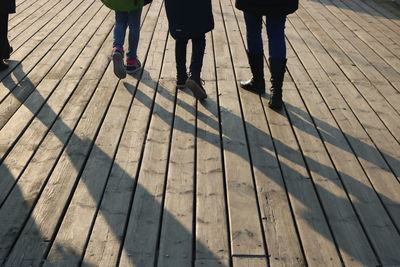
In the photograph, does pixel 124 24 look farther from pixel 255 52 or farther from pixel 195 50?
pixel 255 52

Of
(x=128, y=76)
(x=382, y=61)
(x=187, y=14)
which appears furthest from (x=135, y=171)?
(x=382, y=61)

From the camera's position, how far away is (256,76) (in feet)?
12.7

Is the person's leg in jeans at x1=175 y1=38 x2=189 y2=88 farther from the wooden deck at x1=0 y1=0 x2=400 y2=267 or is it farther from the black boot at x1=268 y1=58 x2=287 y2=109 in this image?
the black boot at x1=268 y1=58 x2=287 y2=109

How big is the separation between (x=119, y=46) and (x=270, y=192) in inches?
81.0

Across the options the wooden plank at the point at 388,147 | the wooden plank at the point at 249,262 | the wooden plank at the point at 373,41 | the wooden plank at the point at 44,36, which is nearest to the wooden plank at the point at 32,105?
the wooden plank at the point at 44,36

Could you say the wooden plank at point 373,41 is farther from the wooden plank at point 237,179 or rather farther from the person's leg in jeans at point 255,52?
the wooden plank at point 237,179

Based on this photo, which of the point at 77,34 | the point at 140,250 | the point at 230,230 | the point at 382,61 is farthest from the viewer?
the point at 77,34

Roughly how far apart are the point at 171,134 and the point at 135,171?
512 millimetres

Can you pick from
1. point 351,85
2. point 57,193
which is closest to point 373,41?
point 351,85

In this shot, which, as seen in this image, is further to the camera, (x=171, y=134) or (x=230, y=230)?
(x=171, y=134)

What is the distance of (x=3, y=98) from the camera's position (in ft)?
12.1

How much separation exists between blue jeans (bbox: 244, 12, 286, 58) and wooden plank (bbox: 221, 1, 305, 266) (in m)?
0.40

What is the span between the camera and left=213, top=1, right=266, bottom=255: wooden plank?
2.27m

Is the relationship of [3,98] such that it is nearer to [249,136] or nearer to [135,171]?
[135,171]
